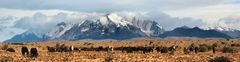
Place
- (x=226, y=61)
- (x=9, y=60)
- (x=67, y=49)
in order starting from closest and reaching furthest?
(x=226, y=61)
(x=9, y=60)
(x=67, y=49)

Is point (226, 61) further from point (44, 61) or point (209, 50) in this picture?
point (209, 50)

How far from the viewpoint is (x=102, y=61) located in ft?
222

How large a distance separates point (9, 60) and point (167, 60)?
735 inches

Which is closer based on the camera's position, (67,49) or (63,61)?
(63,61)

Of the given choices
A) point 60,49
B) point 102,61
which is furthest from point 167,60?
point 60,49

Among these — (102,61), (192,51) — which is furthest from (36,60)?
(192,51)

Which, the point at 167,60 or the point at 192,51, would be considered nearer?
the point at 167,60

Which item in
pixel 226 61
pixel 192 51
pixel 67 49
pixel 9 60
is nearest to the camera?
pixel 226 61

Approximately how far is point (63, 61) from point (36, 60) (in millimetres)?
4013

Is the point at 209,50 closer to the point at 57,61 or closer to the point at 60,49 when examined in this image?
the point at 60,49

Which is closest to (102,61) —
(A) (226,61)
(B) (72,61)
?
A: (B) (72,61)

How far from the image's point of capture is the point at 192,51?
91.0m

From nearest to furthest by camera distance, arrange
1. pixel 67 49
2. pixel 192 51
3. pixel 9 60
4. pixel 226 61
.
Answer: pixel 226 61 < pixel 9 60 < pixel 192 51 < pixel 67 49

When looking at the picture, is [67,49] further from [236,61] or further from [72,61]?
[236,61]
